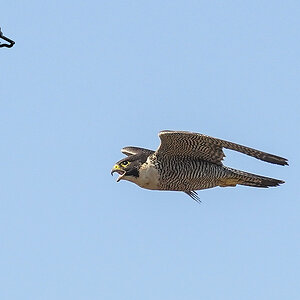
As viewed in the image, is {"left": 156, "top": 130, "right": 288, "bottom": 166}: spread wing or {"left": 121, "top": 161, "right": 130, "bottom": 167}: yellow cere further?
{"left": 121, "top": 161, "right": 130, "bottom": 167}: yellow cere

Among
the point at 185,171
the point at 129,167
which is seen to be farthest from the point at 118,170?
the point at 185,171

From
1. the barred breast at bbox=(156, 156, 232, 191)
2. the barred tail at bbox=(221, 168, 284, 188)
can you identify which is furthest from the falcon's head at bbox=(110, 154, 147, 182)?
the barred tail at bbox=(221, 168, 284, 188)

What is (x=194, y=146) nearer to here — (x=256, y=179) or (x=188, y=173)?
(x=188, y=173)

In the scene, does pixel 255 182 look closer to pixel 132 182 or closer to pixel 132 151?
pixel 132 182

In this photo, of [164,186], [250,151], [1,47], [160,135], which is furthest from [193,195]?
[1,47]

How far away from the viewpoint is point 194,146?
12867 mm

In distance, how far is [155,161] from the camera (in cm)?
1343

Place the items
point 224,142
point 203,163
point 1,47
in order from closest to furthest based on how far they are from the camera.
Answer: point 1,47 → point 224,142 → point 203,163

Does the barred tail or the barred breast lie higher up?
the barred tail

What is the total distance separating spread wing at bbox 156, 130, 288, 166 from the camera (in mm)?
12055

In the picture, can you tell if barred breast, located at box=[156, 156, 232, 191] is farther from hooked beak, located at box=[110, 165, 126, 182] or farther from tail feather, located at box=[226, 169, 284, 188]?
hooked beak, located at box=[110, 165, 126, 182]

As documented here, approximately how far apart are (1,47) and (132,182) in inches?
416

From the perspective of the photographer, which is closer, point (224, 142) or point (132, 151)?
point (224, 142)

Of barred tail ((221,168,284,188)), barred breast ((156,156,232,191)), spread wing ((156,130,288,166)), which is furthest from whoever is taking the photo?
barred tail ((221,168,284,188))
